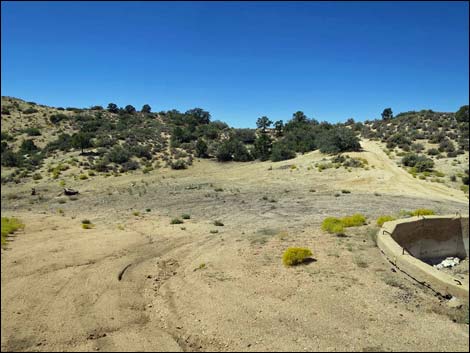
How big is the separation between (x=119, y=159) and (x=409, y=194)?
31121 mm

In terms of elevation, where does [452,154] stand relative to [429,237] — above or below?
above

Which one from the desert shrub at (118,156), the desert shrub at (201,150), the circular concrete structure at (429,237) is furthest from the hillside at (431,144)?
the desert shrub at (118,156)

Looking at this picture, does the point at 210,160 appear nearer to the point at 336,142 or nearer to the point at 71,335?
the point at 336,142

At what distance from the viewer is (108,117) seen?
202ft

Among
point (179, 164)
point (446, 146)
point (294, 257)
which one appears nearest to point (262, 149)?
point (179, 164)

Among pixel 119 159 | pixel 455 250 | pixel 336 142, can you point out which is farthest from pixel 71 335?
pixel 336 142

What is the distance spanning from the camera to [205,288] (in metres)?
11.6

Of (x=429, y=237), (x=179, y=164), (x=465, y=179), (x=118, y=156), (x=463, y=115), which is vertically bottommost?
(x=429, y=237)

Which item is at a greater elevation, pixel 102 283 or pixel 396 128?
pixel 396 128

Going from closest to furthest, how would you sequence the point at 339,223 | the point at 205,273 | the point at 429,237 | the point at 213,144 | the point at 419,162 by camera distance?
the point at 205,273 < the point at 429,237 < the point at 339,223 < the point at 419,162 < the point at 213,144

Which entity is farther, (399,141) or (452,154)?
(399,141)

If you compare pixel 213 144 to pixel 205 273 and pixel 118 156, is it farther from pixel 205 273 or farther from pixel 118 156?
pixel 205 273

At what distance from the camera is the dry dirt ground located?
8.12 m

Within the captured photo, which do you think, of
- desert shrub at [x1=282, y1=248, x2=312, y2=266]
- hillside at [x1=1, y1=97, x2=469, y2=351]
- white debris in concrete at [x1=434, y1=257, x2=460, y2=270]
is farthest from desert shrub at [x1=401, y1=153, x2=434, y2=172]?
desert shrub at [x1=282, y1=248, x2=312, y2=266]
